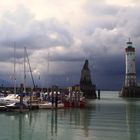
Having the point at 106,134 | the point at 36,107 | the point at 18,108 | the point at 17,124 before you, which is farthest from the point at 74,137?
the point at 36,107

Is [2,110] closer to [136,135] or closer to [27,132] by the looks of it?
[27,132]

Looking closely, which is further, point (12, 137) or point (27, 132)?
point (27, 132)

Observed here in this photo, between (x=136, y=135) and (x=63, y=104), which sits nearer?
(x=136, y=135)

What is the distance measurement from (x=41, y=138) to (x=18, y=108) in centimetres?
3724

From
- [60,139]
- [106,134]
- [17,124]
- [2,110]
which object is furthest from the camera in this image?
[2,110]

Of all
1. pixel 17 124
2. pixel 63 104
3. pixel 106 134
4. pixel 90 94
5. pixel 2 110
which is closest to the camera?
pixel 106 134

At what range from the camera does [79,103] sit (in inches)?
4156

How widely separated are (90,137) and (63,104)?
53858 mm

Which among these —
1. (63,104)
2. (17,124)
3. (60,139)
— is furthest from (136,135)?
(63,104)

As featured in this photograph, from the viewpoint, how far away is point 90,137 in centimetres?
4659

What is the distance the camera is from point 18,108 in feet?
269

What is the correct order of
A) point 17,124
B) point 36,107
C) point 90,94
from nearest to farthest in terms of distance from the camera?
point 17,124
point 36,107
point 90,94

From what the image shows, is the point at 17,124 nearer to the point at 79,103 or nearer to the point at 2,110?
the point at 2,110

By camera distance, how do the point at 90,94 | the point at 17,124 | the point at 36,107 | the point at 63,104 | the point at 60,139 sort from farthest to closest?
the point at 90,94 → the point at 63,104 → the point at 36,107 → the point at 17,124 → the point at 60,139
